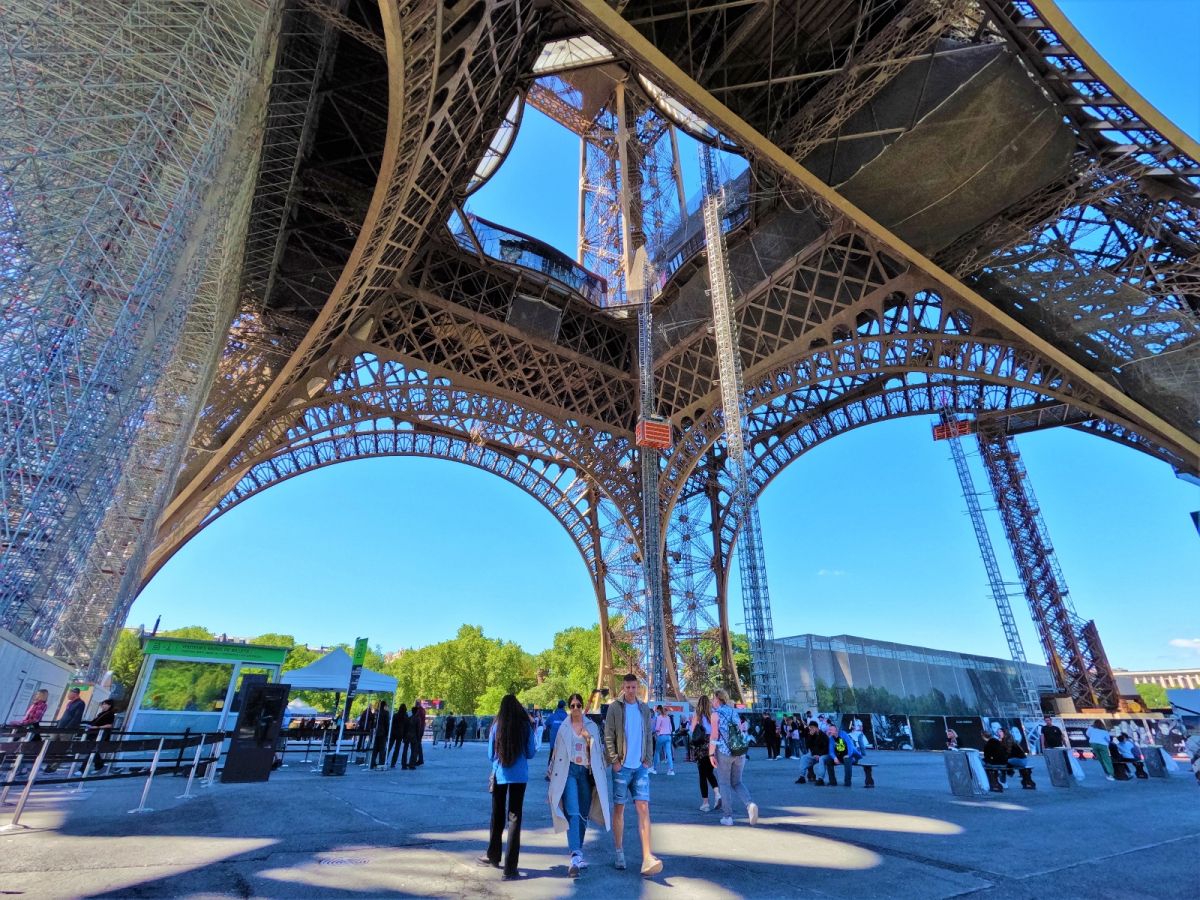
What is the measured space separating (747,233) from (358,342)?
13.2 metres

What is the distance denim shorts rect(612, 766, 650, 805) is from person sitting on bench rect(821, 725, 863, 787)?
7.42 meters

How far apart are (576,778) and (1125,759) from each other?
48.5 feet

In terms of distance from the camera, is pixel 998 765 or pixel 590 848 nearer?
pixel 590 848

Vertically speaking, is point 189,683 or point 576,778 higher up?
point 189,683

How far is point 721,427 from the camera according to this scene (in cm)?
2375

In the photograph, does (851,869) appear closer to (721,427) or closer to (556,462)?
(721,427)

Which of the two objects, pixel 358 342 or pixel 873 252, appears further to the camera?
pixel 358 342

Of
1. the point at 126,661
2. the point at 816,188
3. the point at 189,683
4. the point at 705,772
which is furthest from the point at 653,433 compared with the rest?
the point at 126,661

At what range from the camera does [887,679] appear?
128 ft

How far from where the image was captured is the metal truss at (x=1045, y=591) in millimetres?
30891

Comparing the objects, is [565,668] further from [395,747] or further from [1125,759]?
[1125,759]

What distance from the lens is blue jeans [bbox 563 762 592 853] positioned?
4.37 meters

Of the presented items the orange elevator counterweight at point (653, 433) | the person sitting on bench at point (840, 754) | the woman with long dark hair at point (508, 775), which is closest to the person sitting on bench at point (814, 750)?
the person sitting on bench at point (840, 754)

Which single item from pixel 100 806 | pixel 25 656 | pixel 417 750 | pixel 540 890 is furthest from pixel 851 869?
pixel 417 750
